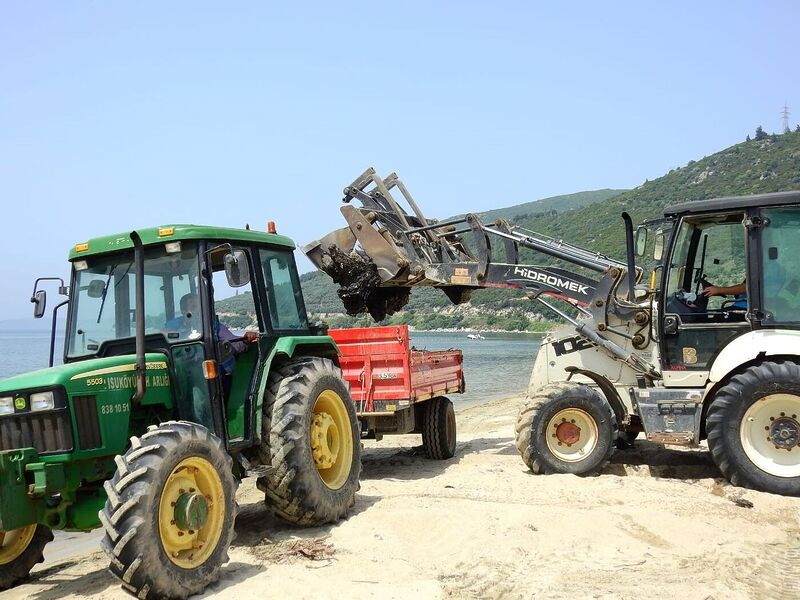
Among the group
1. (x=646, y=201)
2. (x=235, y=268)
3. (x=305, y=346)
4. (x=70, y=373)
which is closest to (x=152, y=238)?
(x=235, y=268)

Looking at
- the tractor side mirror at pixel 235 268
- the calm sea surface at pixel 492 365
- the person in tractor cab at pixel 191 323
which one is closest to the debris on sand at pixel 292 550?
the person in tractor cab at pixel 191 323

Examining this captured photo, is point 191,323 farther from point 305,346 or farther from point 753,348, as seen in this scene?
point 753,348

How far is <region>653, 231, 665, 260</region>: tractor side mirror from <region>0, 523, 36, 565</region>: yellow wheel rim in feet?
22.5

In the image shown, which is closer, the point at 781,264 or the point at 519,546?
the point at 519,546

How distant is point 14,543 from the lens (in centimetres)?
613

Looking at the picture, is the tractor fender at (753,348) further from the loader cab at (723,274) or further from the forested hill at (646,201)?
the forested hill at (646,201)

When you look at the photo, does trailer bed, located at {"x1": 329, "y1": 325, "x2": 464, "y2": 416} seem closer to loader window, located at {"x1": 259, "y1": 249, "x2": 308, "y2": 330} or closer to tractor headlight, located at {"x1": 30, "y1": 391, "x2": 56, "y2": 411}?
loader window, located at {"x1": 259, "y1": 249, "x2": 308, "y2": 330}

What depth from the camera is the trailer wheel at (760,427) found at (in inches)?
326

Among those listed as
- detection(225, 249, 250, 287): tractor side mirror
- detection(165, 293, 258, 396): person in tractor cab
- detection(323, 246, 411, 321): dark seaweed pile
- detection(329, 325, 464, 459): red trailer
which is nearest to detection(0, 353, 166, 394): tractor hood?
detection(165, 293, 258, 396): person in tractor cab

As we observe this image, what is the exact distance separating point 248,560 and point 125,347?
1913 millimetres

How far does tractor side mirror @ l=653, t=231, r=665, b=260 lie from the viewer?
9.25 m

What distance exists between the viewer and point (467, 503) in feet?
25.4

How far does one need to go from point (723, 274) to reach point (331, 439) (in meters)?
4.73

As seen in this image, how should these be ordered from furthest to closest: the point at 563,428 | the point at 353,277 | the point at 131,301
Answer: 1. the point at 353,277
2. the point at 563,428
3. the point at 131,301
